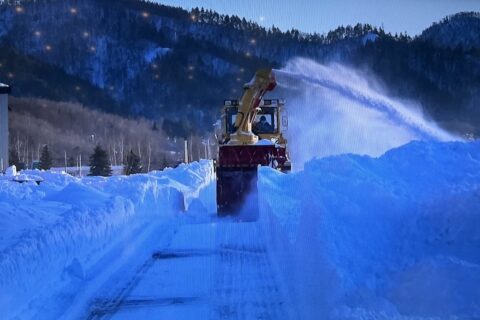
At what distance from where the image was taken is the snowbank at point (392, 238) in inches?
144

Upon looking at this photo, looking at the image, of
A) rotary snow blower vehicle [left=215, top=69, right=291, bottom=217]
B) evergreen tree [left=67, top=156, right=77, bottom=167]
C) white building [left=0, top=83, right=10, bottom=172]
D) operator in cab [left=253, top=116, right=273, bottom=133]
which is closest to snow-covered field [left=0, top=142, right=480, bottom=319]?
rotary snow blower vehicle [left=215, top=69, right=291, bottom=217]

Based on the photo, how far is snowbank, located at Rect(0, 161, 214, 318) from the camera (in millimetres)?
6207

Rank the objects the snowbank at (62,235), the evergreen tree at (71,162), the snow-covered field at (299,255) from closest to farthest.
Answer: the snow-covered field at (299,255)
the snowbank at (62,235)
the evergreen tree at (71,162)

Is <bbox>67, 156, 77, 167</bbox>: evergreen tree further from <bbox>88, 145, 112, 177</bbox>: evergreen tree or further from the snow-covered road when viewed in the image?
the snow-covered road

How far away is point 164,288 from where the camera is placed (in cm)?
Answer: 705

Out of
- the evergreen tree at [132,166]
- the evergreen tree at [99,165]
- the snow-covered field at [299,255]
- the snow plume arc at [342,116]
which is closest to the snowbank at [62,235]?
the snow-covered field at [299,255]

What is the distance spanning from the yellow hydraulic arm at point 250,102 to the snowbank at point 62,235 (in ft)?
8.34

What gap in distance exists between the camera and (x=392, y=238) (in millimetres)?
4758

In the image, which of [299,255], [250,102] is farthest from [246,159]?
[299,255]

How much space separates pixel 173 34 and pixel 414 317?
5990 inches

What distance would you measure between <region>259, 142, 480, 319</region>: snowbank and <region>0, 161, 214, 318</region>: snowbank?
2.87m

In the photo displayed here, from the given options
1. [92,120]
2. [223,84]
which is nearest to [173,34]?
[223,84]

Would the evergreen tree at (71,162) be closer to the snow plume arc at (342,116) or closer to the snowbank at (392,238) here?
the snow plume arc at (342,116)

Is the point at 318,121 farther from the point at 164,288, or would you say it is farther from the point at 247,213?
the point at 164,288
